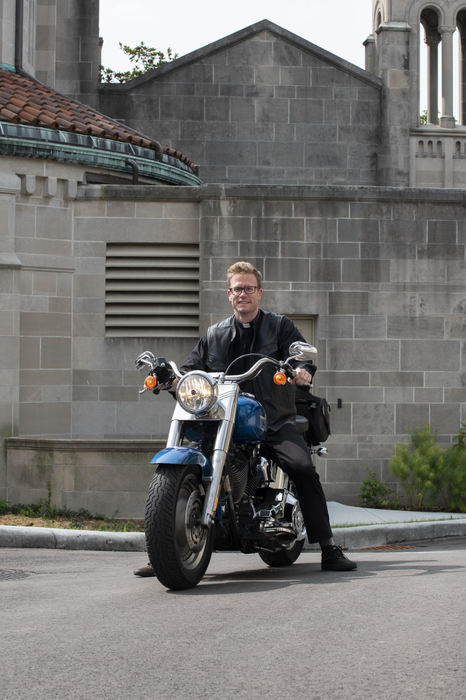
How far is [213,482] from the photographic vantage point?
5930mm

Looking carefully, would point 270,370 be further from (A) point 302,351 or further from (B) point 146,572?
(B) point 146,572

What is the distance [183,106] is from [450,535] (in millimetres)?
16709

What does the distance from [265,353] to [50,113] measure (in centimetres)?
868

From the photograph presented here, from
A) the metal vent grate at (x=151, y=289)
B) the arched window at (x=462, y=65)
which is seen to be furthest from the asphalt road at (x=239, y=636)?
the arched window at (x=462, y=65)

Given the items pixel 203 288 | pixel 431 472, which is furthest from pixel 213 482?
pixel 203 288

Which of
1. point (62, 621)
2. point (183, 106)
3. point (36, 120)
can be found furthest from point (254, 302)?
point (183, 106)

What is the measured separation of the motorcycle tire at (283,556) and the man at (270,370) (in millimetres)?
362

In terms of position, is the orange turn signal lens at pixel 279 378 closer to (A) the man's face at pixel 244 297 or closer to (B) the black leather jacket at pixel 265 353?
(B) the black leather jacket at pixel 265 353

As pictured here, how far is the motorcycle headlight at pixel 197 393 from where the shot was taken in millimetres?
6012

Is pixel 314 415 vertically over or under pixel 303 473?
over

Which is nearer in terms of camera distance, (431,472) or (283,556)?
(283,556)

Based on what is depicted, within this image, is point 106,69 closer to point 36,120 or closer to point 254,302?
point 36,120

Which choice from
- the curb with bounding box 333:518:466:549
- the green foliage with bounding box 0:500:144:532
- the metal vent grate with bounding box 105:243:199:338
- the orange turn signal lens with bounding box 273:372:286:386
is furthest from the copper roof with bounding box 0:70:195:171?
the orange turn signal lens with bounding box 273:372:286:386

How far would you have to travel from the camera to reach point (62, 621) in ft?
16.4
